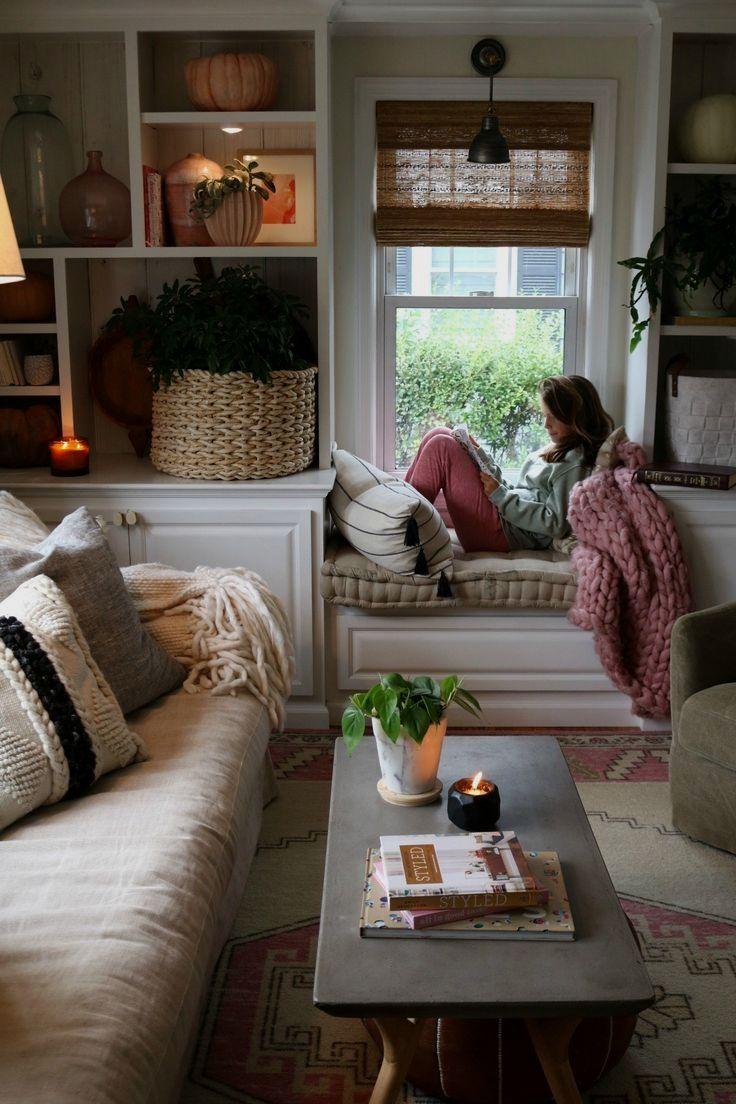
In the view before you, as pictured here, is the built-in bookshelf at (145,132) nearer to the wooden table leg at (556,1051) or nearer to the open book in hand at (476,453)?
the open book in hand at (476,453)

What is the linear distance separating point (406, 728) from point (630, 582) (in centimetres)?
157

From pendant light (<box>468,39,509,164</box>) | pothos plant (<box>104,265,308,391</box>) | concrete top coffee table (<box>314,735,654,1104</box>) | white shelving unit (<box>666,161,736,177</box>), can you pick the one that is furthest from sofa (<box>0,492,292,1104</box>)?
white shelving unit (<box>666,161,736,177</box>)

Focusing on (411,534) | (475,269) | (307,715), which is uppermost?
(475,269)

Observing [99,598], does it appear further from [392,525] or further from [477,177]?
[477,177]

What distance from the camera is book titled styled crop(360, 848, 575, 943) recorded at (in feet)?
5.46

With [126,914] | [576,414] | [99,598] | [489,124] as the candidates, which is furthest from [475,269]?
[126,914]

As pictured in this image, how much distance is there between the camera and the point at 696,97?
3740 millimetres

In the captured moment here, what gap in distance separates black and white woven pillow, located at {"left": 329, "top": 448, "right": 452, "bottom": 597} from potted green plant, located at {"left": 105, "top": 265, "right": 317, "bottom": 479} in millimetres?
203

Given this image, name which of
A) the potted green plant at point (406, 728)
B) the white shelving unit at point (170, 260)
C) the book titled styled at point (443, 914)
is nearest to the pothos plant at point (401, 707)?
the potted green plant at point (406, 728)

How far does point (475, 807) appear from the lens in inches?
76.5

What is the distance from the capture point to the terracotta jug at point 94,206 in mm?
3502

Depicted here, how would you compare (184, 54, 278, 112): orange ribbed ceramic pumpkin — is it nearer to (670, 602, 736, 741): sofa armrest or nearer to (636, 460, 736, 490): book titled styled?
(636, 460, 736, 490): book titled styled

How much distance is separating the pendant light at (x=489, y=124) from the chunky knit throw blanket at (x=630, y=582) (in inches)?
41.3

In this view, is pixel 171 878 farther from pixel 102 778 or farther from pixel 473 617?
pixel 473 617
